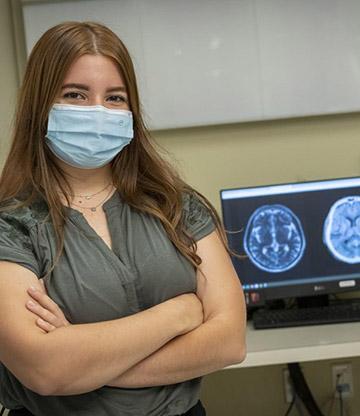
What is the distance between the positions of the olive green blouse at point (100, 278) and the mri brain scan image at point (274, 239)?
3.72ft

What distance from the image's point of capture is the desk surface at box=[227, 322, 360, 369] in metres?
2.08

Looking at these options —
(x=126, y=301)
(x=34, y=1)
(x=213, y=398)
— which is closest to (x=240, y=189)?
(x=213, y=398)

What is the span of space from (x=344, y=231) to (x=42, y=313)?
153 cm

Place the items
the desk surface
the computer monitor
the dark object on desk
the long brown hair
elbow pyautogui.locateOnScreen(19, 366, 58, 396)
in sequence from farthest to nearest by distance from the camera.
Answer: the computer monitor < the dark object on desk < the desk surface < the long brown hair < elbow pyautogui.locateOnScreen(19, 366, 58, 396)

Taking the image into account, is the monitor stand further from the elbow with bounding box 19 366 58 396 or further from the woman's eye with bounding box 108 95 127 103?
the elbow with bounding box 19 366 58 396

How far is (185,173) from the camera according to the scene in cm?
273

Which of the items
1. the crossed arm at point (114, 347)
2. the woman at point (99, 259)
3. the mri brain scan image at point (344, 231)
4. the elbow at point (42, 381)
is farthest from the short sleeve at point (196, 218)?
the mri brain scan image at point (344, 231)

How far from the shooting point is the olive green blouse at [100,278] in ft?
4.22

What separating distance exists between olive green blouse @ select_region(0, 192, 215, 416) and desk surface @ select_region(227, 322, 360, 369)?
733 mm

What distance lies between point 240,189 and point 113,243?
1.21 m

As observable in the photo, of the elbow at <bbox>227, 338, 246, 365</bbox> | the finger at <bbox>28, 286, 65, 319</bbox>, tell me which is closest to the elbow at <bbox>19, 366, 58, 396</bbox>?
the finger at <bbox>28, 286, 65, 319</bbox>

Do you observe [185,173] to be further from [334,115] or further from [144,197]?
[144,197]

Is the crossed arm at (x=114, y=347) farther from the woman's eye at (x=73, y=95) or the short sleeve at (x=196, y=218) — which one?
the woman's eye at (x=73, y=95)

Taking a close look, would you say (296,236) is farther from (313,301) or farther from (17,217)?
(17,217)
